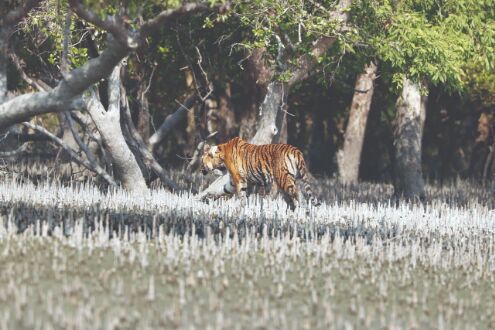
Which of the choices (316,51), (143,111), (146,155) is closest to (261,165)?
(316,51)

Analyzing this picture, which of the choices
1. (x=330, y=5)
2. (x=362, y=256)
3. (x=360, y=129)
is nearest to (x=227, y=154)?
(x=330, y=5)

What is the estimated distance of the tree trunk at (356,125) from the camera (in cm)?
3416

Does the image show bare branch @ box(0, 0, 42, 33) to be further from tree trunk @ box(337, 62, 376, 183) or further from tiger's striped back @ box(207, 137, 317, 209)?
tree trunk @ box(337, 62, 376, 183)

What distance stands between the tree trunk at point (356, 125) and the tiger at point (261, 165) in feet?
42.9

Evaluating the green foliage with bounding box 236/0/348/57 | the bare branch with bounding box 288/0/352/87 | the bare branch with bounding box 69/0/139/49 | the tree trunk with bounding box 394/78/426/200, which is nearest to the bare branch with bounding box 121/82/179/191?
the bare branch with bounding box 288/0/352/87

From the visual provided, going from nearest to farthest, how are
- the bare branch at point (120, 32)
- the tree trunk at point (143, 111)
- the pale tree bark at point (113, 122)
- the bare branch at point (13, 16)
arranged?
the bare branch at point (120, 32), the bare branch at point (13, 16), the pale tree bark at point (113, 122), the tree trunk at point (143, 111)

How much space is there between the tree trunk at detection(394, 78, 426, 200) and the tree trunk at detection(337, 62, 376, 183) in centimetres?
439

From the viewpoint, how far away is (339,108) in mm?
44562

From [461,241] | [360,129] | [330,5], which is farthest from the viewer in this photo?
[360,129]

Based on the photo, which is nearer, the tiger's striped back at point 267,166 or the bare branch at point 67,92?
the bare branch at point 67,92

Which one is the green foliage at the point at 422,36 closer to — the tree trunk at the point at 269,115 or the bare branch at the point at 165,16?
the tree trunk at the point at 269,115

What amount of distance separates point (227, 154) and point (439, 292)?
935 centimetres

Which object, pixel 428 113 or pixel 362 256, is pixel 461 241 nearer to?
pixel 362 256

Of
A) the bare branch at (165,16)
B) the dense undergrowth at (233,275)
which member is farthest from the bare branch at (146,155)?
the bare branch at (165,16)
